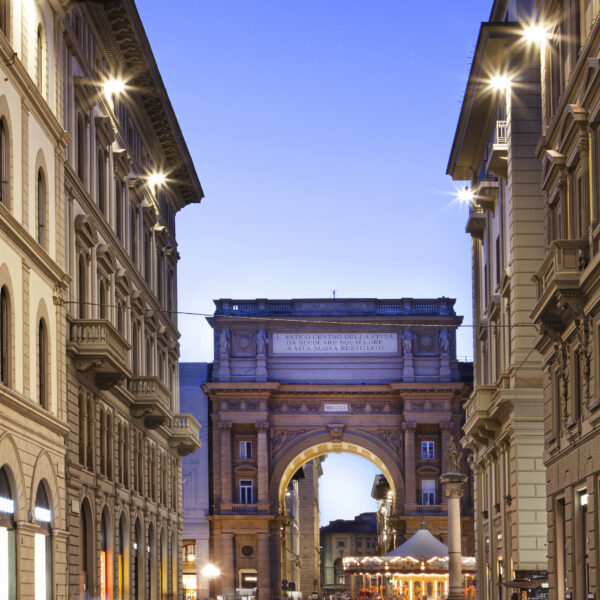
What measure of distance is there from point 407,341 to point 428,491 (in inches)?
407

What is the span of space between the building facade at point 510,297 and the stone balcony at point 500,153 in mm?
47

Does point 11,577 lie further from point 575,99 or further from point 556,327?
point 575,99

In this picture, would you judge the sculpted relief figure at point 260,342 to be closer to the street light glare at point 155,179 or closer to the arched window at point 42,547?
the street light glare at point 155,179

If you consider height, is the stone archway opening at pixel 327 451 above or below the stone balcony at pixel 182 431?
below

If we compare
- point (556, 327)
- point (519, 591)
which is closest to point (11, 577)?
point (556, 327)

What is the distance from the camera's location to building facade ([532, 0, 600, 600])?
91.6 ft

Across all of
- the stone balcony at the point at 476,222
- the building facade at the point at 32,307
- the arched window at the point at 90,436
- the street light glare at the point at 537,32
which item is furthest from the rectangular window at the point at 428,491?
the building facade at the point at 32,307

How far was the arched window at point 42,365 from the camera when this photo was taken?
3347 cm

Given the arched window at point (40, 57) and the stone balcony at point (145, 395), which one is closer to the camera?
the arched window at point (40, 57)

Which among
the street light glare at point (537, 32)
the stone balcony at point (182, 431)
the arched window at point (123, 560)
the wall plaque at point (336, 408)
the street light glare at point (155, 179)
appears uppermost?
the street light glare at point (155, 179)

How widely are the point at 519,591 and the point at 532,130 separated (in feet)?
48.3

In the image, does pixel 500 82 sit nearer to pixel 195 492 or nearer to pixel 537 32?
Result: pixel 537 32

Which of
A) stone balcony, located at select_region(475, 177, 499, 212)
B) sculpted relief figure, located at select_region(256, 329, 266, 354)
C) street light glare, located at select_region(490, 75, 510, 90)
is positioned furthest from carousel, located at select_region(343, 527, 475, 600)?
sculpted relief figure, located at select_region(256, 329, 266, 354)

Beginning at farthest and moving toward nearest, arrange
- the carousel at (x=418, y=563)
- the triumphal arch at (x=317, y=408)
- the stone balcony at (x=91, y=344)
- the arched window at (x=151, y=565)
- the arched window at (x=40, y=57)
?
the triumphal arch at (x=317, y=408), the carousel at (x=418, y=563), the arched window at (x=151, y=565), the stone balcony at (x=91, y=344), the arched window at (x=40, y=57)
